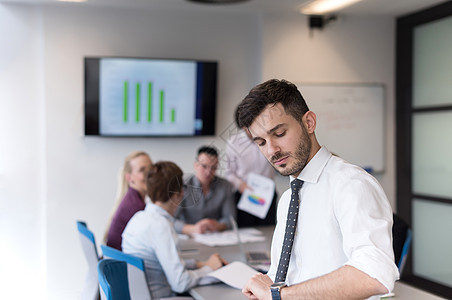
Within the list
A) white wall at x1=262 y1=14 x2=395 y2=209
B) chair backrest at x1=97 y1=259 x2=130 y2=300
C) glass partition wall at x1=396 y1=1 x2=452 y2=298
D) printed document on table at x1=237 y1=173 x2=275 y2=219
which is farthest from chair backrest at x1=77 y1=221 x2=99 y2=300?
glass partition wall at x1=396 y1=1 x2=452 y2=298

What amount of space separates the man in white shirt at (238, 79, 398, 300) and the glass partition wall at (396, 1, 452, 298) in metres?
3.56

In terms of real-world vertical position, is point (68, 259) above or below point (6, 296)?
below

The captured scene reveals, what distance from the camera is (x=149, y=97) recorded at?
15.7 ft

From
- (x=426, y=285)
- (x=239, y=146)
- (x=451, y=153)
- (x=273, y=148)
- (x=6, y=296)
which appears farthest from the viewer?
(x=426, y=285)

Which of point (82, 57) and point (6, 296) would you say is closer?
point (6, 296)

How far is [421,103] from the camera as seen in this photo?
5.02 meters

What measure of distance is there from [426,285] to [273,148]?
4092 millimetres

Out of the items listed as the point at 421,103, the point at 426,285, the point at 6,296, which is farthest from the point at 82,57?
the point at 426,285

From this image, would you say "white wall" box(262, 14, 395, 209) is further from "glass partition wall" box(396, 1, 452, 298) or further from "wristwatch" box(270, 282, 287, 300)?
"wristwatch" box(270, 282, 287, 300)

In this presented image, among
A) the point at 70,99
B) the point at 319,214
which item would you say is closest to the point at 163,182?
the point at 319,214

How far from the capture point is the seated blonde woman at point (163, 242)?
252cm

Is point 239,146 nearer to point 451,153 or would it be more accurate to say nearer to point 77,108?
point 77,108

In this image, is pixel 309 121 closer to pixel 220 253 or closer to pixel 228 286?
pixel 228 286

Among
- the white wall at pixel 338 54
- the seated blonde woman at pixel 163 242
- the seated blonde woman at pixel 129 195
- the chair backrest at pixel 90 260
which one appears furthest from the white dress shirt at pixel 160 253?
the white wall at pixel 338 54
